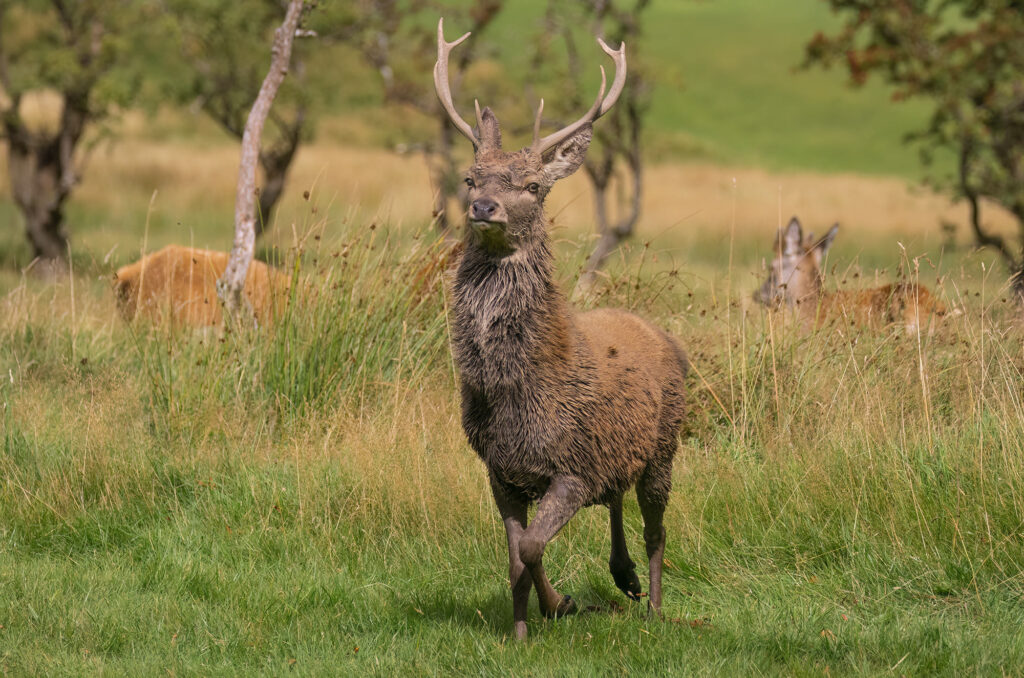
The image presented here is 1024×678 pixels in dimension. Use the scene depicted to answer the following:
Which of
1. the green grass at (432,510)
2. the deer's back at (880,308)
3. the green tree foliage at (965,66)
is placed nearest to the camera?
the green grass at (432,510)

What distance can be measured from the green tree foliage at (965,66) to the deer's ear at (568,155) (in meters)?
12.7

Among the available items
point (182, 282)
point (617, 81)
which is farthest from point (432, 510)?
point (182, 282)

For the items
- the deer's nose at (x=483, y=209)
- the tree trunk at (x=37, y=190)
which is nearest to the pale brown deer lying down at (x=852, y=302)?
the deer's nose at (x=483, y=209)

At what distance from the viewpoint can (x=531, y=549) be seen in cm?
475

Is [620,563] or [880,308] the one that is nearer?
[620,563]

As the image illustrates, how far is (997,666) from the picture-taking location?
460cm

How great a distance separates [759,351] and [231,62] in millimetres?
14946

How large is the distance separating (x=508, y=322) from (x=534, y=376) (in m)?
0.26

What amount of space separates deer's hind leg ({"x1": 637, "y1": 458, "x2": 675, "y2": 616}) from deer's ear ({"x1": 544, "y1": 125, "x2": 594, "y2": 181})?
4.77ft

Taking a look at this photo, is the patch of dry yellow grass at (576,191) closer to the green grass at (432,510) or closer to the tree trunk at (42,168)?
the tree trunk at (42,168)

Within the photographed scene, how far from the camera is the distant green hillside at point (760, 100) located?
48406mm

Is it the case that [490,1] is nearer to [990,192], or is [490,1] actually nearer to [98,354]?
[990,192]

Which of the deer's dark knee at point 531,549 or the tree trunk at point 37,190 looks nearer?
the deer's dark knee at point 531,549

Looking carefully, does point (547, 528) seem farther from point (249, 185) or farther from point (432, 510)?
point (249, 185)
